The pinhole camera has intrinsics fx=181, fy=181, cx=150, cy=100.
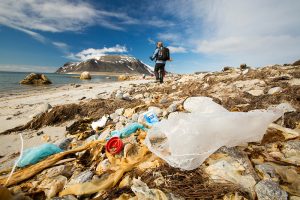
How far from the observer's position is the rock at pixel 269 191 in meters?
1.31

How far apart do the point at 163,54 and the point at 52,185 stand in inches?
336

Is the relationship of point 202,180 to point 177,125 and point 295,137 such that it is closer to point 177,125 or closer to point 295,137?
point 177,125

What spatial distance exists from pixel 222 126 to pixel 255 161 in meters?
0.46

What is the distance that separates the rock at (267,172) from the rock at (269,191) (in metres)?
0.14

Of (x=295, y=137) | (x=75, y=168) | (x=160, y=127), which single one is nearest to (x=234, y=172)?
(x=160, y=127)

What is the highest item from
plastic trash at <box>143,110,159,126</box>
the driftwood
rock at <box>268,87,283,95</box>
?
rock at <box>268,87,283,95</box>

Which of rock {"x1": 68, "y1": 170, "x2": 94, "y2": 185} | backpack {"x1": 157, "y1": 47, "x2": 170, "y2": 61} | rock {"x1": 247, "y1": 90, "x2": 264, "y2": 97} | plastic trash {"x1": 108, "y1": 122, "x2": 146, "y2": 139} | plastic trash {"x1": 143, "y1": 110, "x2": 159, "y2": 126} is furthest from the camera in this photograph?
backpack {"x1": 157, "y1": 47, "x2": 170, "y2": 61}

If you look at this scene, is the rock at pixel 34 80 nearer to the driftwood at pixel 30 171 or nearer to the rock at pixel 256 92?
the driftwood at pixel 30 171

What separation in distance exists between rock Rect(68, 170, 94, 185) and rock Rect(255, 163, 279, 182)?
1683 millimetres

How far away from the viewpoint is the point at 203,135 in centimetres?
186

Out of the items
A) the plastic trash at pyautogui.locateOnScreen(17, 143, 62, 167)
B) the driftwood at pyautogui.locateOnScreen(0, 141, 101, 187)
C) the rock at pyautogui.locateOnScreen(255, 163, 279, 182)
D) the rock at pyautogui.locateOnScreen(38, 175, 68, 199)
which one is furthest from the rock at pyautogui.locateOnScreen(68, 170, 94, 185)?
the rock at pyautogui.locateOnScreen(255, 163, 279, 182)

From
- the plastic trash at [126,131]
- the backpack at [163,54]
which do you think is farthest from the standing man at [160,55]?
the plastic trash at [126,131]

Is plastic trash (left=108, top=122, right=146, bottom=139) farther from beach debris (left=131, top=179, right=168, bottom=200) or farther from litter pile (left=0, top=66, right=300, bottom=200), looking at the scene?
beach debris (left=131, top=179, right=168, bottom=200)

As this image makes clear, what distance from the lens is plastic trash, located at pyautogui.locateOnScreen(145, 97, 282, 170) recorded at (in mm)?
1784
